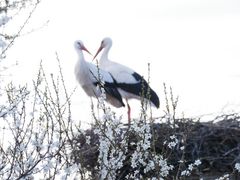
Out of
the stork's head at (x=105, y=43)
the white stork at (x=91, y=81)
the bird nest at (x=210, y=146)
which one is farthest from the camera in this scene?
the stork's head at (x=105, y=43)

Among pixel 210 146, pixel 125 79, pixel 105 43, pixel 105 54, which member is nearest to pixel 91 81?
pixel 125 79

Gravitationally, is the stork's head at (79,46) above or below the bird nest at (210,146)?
above

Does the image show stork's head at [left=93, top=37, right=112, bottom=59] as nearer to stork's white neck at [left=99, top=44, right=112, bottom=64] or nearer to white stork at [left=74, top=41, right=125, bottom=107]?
stork's white neck at [left=99, top=44, right=112, bottom=64]

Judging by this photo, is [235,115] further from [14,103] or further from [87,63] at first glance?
[14,103]

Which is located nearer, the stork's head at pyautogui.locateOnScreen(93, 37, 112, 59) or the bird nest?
the bird nest

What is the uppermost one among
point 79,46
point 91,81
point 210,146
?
point 79,46

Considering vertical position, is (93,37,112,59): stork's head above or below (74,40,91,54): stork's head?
above

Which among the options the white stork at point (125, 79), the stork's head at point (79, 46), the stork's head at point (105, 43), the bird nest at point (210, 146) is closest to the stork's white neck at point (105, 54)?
the stork's head at point (105, 43)

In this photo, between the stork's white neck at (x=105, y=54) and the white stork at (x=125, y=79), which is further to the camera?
the stork's white neck at (x=105, y=54)

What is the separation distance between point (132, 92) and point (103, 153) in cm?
742

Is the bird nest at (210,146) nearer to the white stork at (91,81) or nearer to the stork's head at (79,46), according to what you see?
the white stork at (91,81)

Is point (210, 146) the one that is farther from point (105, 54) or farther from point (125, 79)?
point (105, 54)

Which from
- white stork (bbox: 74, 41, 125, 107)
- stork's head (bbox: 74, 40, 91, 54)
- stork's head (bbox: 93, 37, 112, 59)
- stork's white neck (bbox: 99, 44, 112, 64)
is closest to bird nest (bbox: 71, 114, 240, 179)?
white stork (bbox: 74, 41, 125, 107)

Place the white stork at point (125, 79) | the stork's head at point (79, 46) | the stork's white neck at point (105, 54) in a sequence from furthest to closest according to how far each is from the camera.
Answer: the stork's head at point (79, 46) < the stork's white neck at point (105, 54) < the white stork at point (125, 79)
